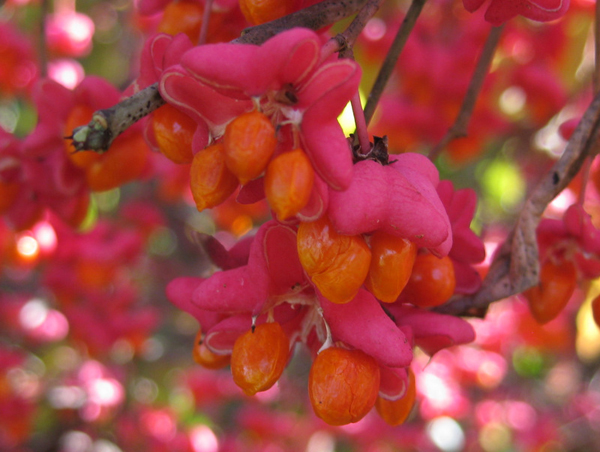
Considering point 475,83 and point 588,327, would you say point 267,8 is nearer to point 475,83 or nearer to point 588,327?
point 475,83

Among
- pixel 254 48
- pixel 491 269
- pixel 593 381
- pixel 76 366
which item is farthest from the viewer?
pixel 593 381

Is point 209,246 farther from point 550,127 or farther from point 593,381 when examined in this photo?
point 593,381

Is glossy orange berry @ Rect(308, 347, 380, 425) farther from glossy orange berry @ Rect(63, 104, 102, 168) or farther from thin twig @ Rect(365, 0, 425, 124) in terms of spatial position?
glossy orange berry @ Rect(63, 104, 102, 168)

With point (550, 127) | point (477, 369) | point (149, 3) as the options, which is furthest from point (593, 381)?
point (149, 3)

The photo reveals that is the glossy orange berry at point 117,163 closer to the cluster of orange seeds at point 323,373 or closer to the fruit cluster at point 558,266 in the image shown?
the cluster of orange seeds at point 323,373

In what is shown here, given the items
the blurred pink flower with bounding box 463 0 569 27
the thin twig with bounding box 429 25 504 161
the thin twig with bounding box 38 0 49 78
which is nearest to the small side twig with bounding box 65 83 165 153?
the blurred pink flower with bounding box 463 0 569 27

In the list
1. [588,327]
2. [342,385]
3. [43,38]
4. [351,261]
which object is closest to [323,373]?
[342,385]
